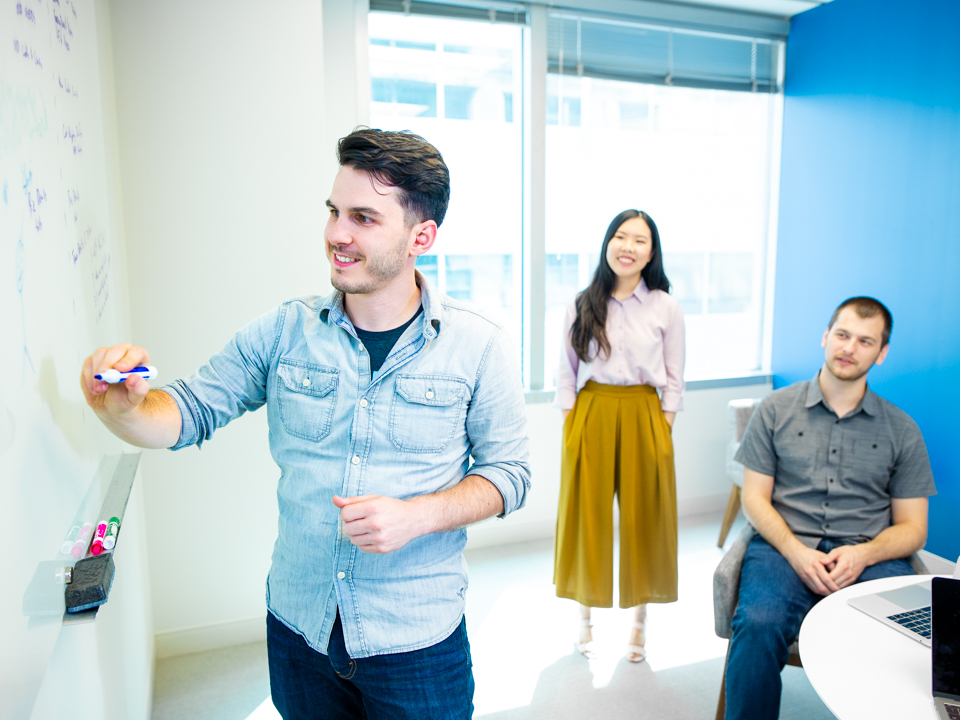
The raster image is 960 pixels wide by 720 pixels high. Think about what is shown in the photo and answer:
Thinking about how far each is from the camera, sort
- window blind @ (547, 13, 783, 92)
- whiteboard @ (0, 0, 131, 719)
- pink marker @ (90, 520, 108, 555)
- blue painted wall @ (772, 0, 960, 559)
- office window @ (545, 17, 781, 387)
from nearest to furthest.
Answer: whiteboard @ (0, 0, 131, 719)
pink marker @ (90, 520, 108, 555)
blue painted wall @ (772, 0, 960, 559)
window blind @ (547, 13, 783, 92)
office window @ (545, 17, 781, 387)

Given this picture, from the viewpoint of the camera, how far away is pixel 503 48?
336cm

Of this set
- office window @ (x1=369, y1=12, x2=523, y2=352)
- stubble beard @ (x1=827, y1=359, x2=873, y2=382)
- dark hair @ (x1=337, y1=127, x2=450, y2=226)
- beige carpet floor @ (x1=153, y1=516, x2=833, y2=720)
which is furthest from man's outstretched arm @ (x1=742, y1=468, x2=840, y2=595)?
dark hair @ (x1=337, y1=127, x2=450, y2=226)

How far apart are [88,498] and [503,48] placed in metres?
3.00

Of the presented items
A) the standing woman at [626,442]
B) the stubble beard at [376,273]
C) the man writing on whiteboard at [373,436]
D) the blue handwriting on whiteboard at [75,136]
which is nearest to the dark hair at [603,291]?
the standing woman at [626,442]

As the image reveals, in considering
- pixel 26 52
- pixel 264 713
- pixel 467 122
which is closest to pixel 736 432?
pixel 467 122

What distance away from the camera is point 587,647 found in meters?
2.58

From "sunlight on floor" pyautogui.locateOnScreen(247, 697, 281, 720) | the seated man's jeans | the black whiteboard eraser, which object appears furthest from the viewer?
"sunlight on floor" pyautogui.locateOnScreen(247, 697, 281, 720)

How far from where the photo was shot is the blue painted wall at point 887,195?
9.94 feet

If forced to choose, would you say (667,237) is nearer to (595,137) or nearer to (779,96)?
(595,137)

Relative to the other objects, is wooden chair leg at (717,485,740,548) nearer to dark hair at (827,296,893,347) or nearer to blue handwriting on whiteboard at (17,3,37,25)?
dark hair at (827,296,893,347)

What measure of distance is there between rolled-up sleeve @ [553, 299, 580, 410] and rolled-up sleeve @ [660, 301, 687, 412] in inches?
14.0

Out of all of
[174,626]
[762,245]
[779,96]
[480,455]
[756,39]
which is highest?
[756,39]

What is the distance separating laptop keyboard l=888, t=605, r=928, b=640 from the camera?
142 cm

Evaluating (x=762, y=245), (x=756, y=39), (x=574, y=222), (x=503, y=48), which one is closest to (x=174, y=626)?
(x=574, y=222)
